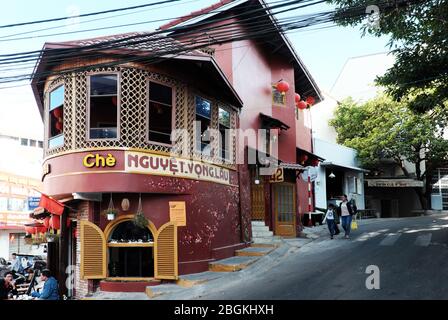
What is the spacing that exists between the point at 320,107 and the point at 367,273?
2276 centimetres

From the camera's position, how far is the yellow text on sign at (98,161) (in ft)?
39.2

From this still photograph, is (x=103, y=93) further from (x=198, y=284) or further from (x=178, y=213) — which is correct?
(x=198, y=284)

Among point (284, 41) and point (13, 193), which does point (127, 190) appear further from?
point (13, 193)

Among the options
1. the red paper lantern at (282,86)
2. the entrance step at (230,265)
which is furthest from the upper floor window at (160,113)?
the red paper lantern at (282,86)

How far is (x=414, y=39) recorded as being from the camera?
12633mm

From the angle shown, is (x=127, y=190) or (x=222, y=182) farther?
(x=222, y=182)

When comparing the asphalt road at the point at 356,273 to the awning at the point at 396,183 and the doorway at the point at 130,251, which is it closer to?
the doorway at the point at 130,251

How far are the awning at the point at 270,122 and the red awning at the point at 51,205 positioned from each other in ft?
27.8

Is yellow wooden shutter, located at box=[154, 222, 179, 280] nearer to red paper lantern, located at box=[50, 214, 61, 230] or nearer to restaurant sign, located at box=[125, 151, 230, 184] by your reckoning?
Answer: restaurant sign, located at box=[125, 151, 230, 184]

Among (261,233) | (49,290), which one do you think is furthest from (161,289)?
(261,233)

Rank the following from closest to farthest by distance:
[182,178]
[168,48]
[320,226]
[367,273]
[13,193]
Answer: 1. [367,273]
2. [168,48]
3. [182,178]
4. [320,226]
5. [13,193]

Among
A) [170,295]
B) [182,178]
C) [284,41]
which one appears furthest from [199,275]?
[284,41]

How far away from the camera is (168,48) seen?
11.9m

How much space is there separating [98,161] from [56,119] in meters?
2.73
